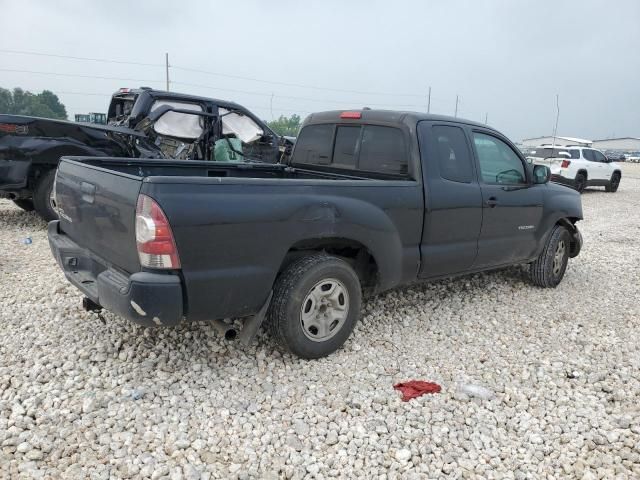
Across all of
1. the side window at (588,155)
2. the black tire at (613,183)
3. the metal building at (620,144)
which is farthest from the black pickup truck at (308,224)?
the metal building at (620,144)

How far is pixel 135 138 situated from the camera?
7.28m

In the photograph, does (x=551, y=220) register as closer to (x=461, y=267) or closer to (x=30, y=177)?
(x=461, y=267)

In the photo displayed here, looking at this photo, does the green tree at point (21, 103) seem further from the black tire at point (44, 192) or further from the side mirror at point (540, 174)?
the side mirror at point (540, 174)

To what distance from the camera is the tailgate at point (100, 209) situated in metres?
2.88

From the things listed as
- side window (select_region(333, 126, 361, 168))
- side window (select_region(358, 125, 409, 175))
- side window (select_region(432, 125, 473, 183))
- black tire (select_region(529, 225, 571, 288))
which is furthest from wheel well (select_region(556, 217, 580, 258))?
side window (select_region(333, 126, 361, 168))

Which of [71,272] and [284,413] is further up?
[71,272]

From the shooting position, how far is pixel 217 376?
11.0 feet

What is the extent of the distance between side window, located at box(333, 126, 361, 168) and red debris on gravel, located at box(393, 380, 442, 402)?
6.49ft

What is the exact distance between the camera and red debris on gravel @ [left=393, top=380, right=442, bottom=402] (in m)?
3.27

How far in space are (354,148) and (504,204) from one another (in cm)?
152

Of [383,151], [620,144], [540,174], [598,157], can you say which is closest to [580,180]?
[598,157]

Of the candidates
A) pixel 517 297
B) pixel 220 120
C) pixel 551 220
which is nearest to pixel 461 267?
pixel 517 297

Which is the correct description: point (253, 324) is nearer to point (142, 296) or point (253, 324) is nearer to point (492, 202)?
point (142, 296)

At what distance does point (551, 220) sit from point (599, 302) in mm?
968
